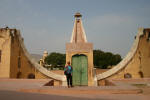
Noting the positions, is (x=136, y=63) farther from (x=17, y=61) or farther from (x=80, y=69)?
(x=17, y=61)

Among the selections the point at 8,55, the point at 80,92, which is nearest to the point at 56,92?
the point at 80,92

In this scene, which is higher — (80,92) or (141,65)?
(141,65)

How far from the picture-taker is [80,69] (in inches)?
500

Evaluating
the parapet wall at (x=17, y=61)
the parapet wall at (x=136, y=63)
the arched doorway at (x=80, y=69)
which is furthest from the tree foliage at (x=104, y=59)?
the parapet wall at (x=17, y=61)

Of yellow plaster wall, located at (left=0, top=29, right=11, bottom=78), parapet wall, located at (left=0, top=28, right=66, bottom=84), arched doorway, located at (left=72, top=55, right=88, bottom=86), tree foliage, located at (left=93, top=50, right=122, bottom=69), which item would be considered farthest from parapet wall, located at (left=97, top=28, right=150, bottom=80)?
tree foliage, located at (left=93, top=50, right=122, bottom=69)

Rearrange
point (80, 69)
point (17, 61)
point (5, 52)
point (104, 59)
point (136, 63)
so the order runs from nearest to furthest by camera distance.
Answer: point (5, 52)
point (80, 69)
point (136, 63)
point (17, 61)
point (104, 59)

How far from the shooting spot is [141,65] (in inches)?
501

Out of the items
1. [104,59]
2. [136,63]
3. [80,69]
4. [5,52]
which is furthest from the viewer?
[104,59]

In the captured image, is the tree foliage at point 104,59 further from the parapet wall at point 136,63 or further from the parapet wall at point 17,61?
the parapet wall at point 17,61

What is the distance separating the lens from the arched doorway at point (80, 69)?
12547 millimetres

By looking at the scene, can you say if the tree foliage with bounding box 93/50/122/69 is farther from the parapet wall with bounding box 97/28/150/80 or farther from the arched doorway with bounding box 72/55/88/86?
the arched doorway with bounding box 72/55/88/86

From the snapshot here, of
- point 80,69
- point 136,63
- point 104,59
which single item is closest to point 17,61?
point 80,69

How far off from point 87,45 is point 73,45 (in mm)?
1206

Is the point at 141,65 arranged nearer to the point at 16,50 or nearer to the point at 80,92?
the point at 80,92
